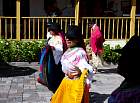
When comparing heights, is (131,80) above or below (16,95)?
above

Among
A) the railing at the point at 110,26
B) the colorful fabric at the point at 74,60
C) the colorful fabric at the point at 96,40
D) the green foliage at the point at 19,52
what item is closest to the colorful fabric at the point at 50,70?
the colorful fabric at the point at 74,60

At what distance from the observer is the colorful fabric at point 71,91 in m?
6.94

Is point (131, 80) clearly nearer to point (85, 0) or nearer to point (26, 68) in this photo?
point (26, 68)

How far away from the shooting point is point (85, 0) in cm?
2075

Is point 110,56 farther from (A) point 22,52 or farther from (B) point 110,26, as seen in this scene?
(B) point 110,26

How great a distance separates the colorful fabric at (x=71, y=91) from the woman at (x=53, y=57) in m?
2.66

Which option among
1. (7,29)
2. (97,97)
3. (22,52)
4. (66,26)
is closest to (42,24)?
(66,26)

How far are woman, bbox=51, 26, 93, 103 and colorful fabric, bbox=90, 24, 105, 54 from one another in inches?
238


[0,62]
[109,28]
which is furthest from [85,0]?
[0,62]

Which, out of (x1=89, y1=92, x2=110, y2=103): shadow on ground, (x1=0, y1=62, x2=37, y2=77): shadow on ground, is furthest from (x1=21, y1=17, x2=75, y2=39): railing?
(x1=89, y1=92, x2=110, y2=103): shadow on ground

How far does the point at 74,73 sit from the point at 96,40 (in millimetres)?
6413

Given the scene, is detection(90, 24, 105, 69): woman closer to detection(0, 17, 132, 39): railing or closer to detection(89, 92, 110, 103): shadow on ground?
detection(89, 92, 110, 103): shadow on ground

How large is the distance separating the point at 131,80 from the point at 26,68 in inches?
440

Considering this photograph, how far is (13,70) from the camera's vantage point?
13.9m
